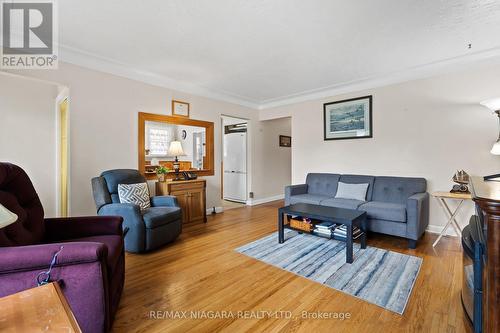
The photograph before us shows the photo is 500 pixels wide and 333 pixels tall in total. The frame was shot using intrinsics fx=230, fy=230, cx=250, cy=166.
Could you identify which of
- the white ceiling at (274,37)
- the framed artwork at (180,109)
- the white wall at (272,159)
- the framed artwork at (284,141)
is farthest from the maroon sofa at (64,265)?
the framed artwork at (284,141)

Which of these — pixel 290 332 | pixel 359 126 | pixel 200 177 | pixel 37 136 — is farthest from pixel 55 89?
pixel 359 126

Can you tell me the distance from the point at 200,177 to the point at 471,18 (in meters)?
4.28

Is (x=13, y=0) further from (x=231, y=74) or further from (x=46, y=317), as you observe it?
(x=46, y=317)

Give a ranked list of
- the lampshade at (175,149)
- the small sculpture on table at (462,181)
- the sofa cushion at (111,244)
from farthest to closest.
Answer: the lampshade at (175,149) → the small sculpture on table at (462,181) → the sofa cushion at (111,244)

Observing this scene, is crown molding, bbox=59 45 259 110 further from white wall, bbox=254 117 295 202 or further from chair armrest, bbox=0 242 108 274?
chair armrest, bbox=0 242 108 274

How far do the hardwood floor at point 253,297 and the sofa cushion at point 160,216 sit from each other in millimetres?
349

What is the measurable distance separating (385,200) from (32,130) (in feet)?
18.0

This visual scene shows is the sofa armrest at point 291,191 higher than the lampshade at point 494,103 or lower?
lower

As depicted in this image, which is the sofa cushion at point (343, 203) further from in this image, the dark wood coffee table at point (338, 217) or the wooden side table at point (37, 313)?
the wooden side table at point (37, 313)

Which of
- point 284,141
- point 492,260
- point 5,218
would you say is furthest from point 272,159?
point 5,218

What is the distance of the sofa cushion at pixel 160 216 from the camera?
2.69 m

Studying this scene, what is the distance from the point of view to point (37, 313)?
2.63ft

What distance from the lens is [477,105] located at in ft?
10.1

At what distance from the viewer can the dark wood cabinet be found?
370cm
